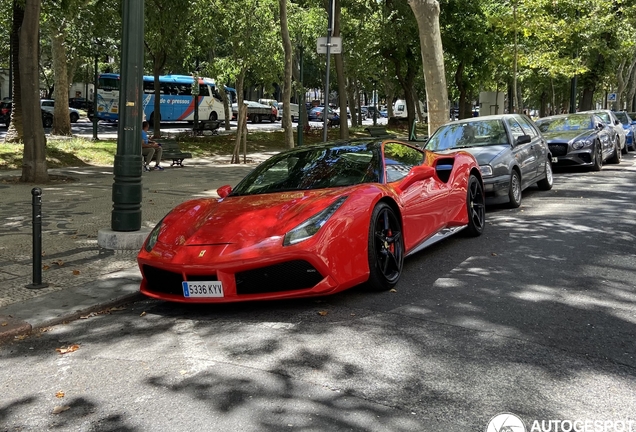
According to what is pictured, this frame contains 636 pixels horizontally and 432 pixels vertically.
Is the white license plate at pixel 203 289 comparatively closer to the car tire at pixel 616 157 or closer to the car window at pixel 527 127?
the car window at pixel 527 127

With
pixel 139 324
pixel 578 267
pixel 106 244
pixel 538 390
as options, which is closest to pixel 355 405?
pixel 538 390

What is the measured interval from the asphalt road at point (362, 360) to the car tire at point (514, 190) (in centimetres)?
375

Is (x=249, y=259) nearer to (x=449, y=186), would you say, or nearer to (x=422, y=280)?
(x=422, y=280)

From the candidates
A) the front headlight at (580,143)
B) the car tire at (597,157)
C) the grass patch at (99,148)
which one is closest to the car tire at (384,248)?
the front headlight at (580,143)

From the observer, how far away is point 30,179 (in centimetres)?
1368

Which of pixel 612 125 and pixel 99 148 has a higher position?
pixel 612 125

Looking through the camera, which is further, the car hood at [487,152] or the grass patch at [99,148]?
the grass patch at [99,148]

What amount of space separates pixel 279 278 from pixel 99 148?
17062 millimetres

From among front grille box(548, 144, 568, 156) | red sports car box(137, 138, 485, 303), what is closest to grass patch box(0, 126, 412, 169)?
front grille box(548, 144, 568, 156)

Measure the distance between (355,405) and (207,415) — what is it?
0.76m

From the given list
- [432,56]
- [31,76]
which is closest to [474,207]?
[31,76]

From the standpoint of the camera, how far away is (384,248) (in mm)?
5707

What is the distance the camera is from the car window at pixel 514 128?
37.4ft

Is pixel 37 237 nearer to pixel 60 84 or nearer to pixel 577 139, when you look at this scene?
pixel 577 139
